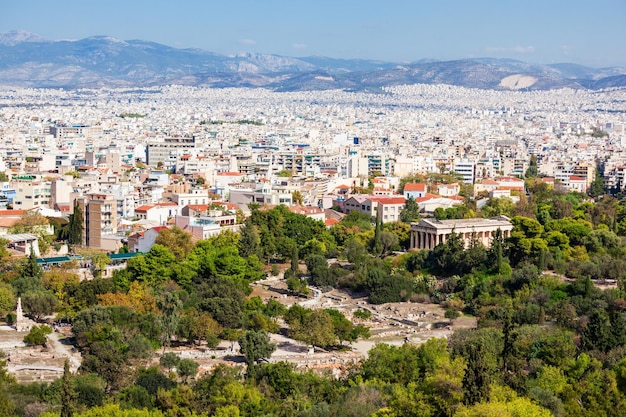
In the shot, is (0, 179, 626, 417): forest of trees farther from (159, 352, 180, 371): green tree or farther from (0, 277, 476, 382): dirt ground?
(0, 277, 476, 382): dirt ground

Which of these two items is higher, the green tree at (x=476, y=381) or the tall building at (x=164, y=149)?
the tall building at (x=164, y=149)

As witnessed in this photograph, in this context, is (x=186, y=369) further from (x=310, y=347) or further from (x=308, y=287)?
(x=308, y=287)

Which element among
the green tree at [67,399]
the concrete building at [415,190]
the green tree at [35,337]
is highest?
the concrete building at [415,190]

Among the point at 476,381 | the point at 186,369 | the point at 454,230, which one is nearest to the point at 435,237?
the point at 454,230

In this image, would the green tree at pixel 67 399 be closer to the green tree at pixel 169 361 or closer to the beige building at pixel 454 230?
the green tree at pixel 169 361

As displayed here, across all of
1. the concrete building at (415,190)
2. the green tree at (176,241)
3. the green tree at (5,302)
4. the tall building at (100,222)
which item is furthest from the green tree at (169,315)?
the concrete building at (415,190)

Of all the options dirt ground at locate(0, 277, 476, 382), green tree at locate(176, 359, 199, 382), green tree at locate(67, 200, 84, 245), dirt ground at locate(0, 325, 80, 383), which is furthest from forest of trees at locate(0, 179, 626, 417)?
green tree at locate(67, 200, 84, 245)
